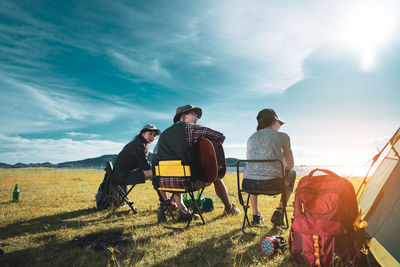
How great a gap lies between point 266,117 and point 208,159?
1.43 meters

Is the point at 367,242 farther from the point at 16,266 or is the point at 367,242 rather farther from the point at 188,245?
the point at 16,266

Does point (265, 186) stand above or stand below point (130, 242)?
above

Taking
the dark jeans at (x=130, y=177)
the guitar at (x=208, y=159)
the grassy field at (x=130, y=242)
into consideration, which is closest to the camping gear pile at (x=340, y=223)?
the grassy field at (x=130, y=242)

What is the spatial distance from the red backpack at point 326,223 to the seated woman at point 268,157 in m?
1.22

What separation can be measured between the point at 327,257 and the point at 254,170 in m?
1.90

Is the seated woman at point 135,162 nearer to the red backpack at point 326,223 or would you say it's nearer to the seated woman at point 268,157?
the seated woman at point 268,157

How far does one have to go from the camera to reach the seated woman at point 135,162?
5.89 metres

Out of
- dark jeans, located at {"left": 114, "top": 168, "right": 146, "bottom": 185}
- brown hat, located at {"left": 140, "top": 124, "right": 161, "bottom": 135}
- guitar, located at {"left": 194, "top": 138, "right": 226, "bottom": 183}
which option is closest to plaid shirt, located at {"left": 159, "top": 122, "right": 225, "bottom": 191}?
guitar, located at {"left": 194, "top": 138, "right": 226, "bottom": 183}

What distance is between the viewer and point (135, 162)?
6.14 m

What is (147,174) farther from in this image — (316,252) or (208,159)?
(316,252)

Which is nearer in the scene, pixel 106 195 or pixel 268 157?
pixel 268 157

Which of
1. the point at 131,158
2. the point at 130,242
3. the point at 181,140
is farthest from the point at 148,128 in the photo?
the point at 130,242

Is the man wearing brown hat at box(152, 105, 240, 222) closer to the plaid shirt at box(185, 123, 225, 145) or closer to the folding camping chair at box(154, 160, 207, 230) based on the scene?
the plaid shirt at box(185, 123, 225, 145)

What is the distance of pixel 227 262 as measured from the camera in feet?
9.47
